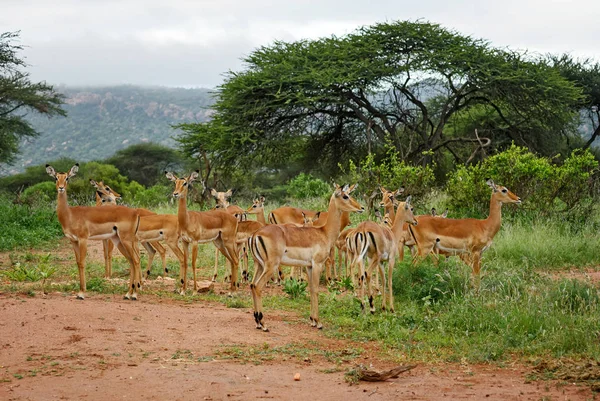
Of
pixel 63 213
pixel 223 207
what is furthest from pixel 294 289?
pixel 223 207

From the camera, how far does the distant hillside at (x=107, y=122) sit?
2835 inches

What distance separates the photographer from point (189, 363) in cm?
650

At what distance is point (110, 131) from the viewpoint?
267 ft

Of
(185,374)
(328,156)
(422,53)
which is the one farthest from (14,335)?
(328,156)

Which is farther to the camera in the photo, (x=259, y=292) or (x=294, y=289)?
(x=294, y=289)

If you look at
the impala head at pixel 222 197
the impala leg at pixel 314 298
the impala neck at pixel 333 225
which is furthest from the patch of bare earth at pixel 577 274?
the impala head at pixel 222 197

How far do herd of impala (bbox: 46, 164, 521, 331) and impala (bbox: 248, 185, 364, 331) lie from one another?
10mm

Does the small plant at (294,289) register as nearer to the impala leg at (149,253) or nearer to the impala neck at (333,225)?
the impala neck at (333,225)

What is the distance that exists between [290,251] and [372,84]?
14.8m

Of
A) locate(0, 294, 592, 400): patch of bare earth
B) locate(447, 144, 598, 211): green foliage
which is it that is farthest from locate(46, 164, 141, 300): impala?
locate(447, 144, 598, 211): green foliage

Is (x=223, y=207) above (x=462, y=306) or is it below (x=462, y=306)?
above

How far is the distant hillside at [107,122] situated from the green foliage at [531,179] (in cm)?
5097

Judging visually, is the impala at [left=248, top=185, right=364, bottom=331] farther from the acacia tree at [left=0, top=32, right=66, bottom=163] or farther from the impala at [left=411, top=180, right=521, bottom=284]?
the acacia tree at [left=0, top=32, right=66, bottom=163]

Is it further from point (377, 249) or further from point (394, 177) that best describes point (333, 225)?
point (394, 177)
